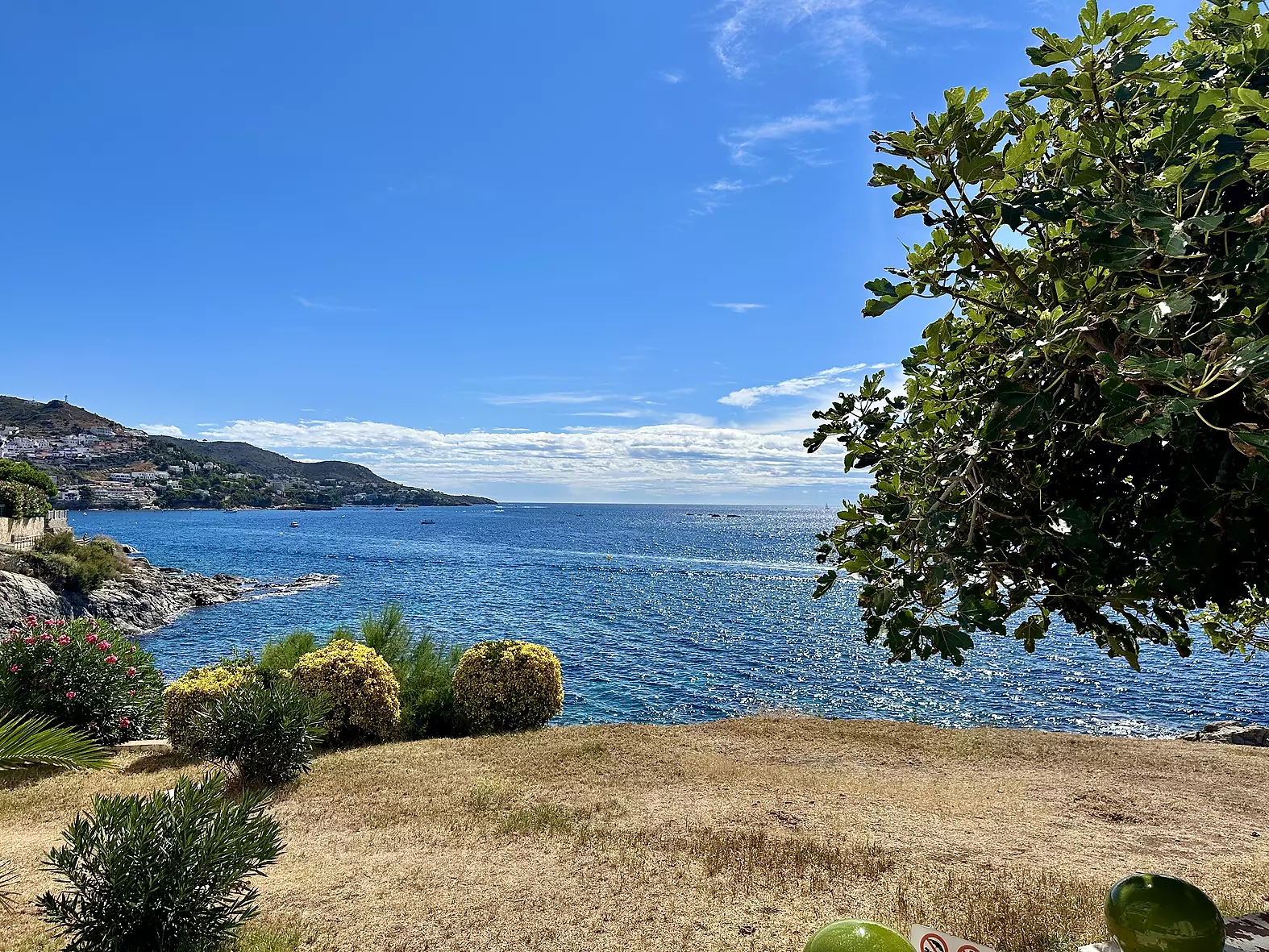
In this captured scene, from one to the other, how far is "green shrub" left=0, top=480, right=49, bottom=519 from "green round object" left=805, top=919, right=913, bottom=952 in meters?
46.6

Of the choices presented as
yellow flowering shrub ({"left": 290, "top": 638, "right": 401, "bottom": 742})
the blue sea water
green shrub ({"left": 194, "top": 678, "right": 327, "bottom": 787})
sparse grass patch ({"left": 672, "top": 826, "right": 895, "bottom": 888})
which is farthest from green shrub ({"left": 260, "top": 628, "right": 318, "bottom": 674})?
sparse grass patch ({"left": 672, "top": 826, "right": 895, "bottom": 888})

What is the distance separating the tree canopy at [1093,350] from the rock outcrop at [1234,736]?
1516 cm

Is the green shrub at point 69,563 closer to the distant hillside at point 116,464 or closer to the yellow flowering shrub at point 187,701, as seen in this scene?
the yellow flowering shrub at point 187,701

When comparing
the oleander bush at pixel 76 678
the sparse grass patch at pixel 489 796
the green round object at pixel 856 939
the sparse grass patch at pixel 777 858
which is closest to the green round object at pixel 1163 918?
the green round object at pixel 856 939

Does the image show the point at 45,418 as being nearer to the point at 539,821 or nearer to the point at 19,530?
the point at 19,530

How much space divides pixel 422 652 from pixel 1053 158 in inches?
549

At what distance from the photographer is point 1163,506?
8.37ft

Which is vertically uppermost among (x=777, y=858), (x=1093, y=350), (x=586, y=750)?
(x=1093, y=350)

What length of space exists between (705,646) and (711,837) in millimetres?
25153

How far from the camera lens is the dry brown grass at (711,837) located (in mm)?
5359

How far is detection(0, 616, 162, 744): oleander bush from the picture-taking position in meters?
10.0

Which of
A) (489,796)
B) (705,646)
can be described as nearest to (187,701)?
(489,796)

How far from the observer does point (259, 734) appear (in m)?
8.60

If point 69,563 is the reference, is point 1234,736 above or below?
above
